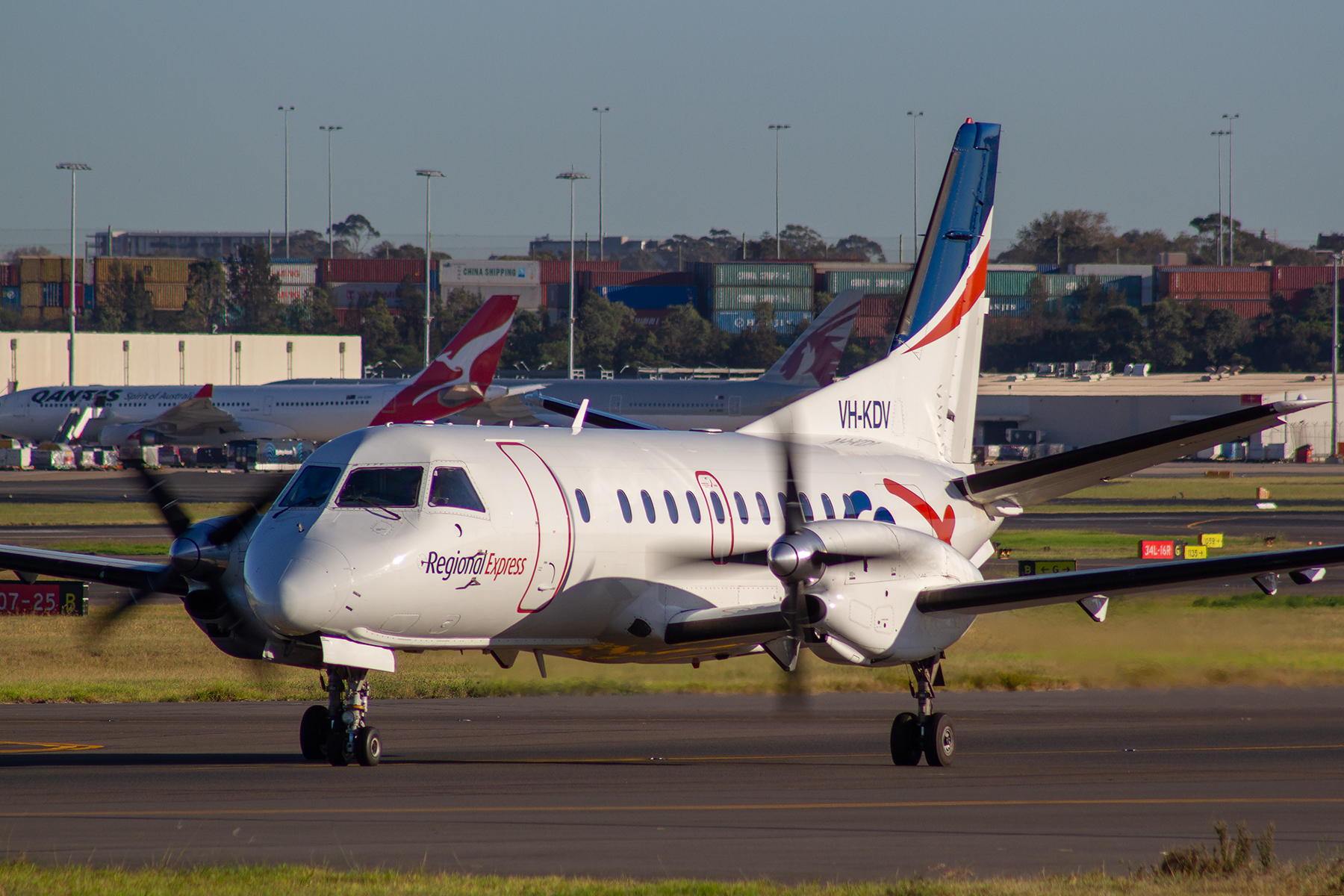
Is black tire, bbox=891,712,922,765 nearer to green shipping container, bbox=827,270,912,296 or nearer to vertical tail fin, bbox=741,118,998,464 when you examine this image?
vertical tail fin, bbox=741,118,998,464

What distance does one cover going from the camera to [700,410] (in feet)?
236

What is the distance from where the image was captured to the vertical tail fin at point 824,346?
6838 centimetres

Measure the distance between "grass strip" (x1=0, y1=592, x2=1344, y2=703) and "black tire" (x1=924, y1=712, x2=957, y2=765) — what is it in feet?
11.1

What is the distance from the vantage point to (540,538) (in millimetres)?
15820

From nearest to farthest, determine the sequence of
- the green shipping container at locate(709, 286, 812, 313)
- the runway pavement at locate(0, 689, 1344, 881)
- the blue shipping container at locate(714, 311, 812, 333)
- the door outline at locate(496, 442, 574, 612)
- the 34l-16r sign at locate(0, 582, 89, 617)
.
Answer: the runway pavement at locate(0, 689, 1344, 881) → the door outline at locate(496, 442, 574, 612) → the 34l-16r sign at locate(0, 582, 89, 617) → the blue shipping container at locate(714, 311, 812, 333) → the green shipping container at locate(709, 286, 812, 313)

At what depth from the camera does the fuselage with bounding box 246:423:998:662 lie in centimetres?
1434

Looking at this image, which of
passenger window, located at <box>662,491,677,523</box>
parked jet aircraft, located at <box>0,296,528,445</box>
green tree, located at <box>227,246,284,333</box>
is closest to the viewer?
passenger window, located at <box>662,491,677,523</box>

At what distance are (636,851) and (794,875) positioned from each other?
1367mm

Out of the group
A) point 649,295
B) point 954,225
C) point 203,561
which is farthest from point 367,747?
point 649,295

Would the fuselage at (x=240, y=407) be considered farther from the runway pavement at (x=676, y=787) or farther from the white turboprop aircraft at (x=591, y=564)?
the white turboprop aircraft at (x=591, y=564)

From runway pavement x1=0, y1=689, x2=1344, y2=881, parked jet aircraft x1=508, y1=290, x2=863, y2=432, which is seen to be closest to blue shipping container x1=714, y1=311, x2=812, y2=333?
parked jet aircraft x1=508, y1=290, x2=863, y2=432

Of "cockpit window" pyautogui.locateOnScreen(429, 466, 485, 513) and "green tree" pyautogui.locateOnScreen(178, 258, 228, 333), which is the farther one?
"green tree" pyautogui.locateOnScreen(178, 258, 228, 333)

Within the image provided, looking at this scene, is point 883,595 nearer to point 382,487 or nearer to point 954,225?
point 382,487

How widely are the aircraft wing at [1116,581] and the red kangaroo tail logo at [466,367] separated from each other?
1805 inches
